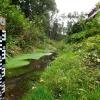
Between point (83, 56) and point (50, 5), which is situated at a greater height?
point (50, 5)

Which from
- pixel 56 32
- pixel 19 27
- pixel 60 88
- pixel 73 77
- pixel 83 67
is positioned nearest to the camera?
pixel 60 88

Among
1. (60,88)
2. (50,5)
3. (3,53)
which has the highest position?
(50,5)

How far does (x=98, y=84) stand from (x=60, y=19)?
217ft

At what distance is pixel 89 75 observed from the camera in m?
7.72

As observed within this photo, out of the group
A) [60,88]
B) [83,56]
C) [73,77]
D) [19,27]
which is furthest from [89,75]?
[19,27]

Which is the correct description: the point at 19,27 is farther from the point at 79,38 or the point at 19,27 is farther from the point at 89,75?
the point at 89,75

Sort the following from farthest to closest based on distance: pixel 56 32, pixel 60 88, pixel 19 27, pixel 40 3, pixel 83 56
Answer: pixel 56 32 → pixel 40 3 → pixel 19 27 → pixel 83 56 → pixel 60 88

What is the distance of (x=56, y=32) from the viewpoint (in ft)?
232

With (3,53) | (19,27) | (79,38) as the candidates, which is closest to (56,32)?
(19,27)

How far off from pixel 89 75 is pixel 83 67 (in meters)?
1.05

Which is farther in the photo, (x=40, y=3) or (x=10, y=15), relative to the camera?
(x=40, y=3)

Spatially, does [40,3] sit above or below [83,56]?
above

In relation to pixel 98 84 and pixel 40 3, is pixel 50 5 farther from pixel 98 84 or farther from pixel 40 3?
pixel 98 84

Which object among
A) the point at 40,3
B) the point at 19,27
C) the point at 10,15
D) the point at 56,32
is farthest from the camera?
the point at 56,32
